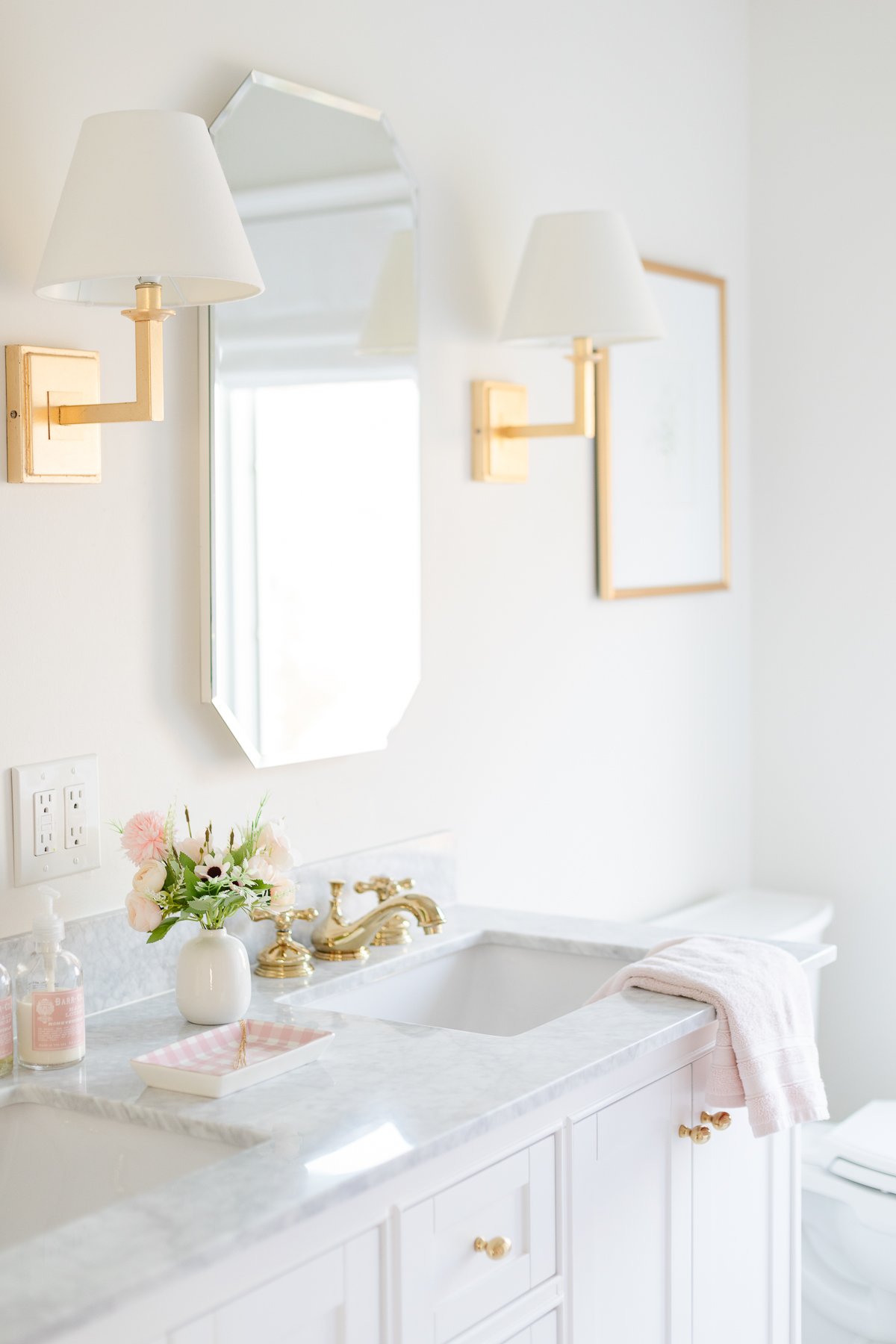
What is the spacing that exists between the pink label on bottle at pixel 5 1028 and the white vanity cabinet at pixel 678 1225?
54 cm

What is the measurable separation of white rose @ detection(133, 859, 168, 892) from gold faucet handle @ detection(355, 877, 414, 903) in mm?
421

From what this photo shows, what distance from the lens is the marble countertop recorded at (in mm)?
975

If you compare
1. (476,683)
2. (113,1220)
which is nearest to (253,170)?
(476,683)

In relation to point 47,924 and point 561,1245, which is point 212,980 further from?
point 561,1245

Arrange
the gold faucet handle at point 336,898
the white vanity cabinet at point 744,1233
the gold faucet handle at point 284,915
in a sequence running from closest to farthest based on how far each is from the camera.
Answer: the gold faucet handle at point 284,915
the white vanity cabinet at point 744,1233
the gold faucet handle at point 336,898

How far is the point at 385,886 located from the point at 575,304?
84cm

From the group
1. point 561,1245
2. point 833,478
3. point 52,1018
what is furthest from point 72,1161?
point 833,478

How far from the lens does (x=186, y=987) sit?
1495mm

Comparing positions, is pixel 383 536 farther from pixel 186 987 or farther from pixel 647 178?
pixel 647 178

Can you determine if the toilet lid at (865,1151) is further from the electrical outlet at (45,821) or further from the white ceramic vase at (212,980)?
the electrical outlet at (45,821)

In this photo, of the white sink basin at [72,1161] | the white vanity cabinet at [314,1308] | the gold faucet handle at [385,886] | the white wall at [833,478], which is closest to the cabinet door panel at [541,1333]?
the white vanity cabinet at [314,1308]

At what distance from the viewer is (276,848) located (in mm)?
1514

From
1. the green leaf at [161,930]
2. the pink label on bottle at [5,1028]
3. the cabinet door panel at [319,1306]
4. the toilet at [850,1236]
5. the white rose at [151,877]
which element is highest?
the white rose at [151,877]

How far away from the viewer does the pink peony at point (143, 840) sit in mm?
1478
